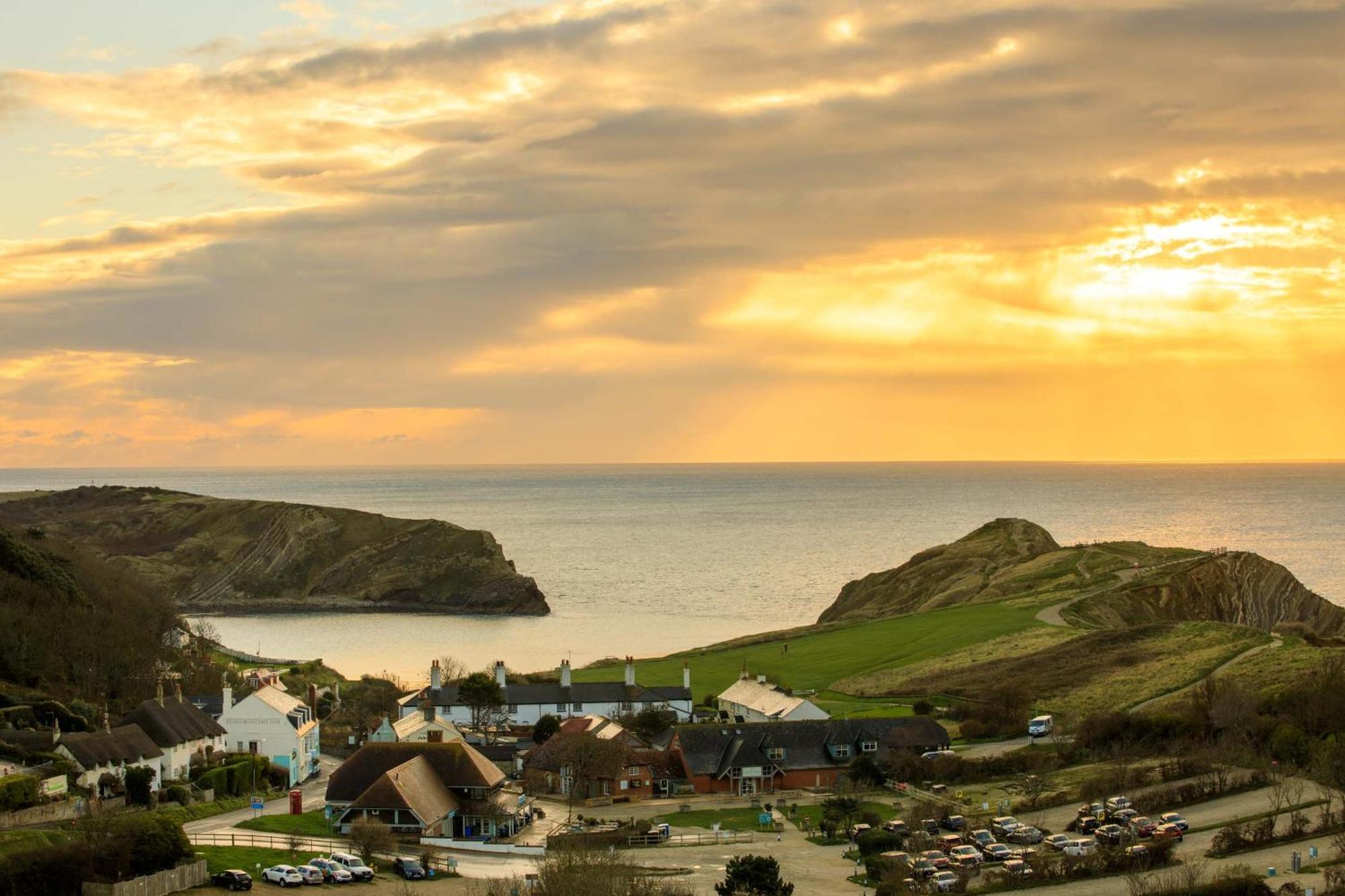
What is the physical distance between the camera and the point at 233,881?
1619 inches

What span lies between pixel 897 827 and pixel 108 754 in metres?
28.8

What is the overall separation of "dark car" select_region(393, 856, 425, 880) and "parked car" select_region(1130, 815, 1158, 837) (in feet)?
72.9

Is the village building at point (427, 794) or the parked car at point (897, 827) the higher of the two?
the village building at point (427, 794)

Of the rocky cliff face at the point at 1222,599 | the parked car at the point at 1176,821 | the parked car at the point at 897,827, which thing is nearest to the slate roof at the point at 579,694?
the parked car at the point at 897,827

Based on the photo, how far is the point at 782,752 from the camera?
6500 centimetres

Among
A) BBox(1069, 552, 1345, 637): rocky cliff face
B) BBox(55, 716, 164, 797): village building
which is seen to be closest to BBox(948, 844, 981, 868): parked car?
BBox(55, 716, 164, 797): village building

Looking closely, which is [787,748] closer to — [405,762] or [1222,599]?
[405,762]

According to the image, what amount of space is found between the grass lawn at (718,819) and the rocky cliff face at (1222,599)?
49.8m

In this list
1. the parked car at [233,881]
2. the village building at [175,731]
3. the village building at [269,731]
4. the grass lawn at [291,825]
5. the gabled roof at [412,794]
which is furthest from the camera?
the village building at [269,731]

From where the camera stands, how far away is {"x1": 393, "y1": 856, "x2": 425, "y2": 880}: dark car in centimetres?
4494

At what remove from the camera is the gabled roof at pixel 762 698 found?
2916 inches

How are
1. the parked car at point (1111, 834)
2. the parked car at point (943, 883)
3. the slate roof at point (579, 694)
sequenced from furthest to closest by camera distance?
the slate roof at point (579, 694) < the parked car at point (1111, 834) < the parked car at point (943, 883)

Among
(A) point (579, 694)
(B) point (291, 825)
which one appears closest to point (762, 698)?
(A) point (579, 694)

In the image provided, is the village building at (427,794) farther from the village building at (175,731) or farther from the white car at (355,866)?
the village building at (175,731)
